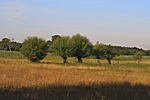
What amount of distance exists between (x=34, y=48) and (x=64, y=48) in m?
8.55

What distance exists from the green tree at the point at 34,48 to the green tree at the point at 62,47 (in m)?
4.37

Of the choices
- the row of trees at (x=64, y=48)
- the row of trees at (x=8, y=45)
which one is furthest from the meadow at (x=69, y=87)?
the row of trees at (x=8, y=45)

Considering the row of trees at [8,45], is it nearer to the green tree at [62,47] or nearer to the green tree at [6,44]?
the green tree at [6,44]

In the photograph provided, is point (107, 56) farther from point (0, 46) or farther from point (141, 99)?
point (0, 46)

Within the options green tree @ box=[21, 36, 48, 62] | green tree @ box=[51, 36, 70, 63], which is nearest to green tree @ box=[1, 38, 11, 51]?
green tree @ box=[51, 36, 70, 63]

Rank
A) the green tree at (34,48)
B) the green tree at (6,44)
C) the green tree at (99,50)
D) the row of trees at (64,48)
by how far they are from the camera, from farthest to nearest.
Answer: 1. the green tree at (6,44)
2. the green tree at (99,50)
3. the row of trees at (64,48)
4. the green tree at (34,48)

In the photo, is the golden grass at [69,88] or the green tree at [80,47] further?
the green tree at [80,47]

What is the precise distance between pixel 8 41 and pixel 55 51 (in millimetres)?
88948

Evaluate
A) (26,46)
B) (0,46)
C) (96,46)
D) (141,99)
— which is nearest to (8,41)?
(0,46)

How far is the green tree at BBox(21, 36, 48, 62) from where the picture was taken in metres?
68.1

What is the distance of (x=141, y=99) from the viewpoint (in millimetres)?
11312

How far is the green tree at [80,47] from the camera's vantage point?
7456 cm

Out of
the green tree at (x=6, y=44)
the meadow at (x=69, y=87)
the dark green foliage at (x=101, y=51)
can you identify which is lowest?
the meadow at (x=69, y=87)

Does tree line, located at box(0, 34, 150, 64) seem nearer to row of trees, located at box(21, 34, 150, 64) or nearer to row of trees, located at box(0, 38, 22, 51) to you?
row of trees, located at box(21, 34, 150, 64)
